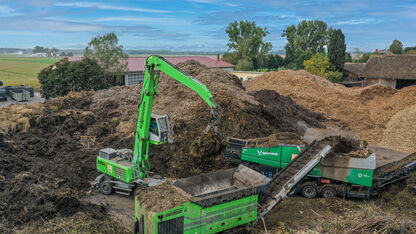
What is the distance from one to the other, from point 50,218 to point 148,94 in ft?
14.6

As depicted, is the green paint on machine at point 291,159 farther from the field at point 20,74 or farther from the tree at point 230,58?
the tree at point 230,58

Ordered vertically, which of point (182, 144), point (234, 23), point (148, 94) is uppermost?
point (234, 23)

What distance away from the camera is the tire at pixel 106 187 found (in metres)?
11.3

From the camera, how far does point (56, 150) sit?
15.5 meters

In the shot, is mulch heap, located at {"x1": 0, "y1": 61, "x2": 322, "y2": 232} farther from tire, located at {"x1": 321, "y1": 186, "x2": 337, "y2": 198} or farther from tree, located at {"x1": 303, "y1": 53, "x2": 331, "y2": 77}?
tree, located at {"x1": 303, "y1": 53, "x2": 331, "y2": 77}

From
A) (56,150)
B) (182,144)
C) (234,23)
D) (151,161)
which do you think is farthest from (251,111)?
(234,23)

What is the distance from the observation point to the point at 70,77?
28.6 meters

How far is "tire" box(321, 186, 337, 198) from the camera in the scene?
11.2 metres

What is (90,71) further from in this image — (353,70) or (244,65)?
(353,70)

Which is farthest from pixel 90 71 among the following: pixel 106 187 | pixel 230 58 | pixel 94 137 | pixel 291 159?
pixel 230 58

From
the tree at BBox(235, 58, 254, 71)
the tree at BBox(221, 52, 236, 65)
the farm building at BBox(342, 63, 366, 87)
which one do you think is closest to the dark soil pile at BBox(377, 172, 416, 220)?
the farm building at BBox(342, 63, 366, 87)

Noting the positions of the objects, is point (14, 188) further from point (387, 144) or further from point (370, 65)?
point (370, 65)

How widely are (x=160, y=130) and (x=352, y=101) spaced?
19.3m

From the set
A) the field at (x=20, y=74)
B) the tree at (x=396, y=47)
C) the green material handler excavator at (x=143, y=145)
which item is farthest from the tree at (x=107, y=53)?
the tree at (x=396, y=47)
